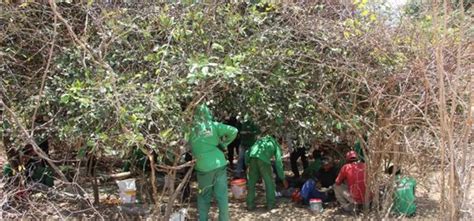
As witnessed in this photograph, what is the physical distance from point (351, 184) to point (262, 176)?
1166 millimetres

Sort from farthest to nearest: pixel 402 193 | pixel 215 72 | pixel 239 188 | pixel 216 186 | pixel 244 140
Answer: pixel 244 140
pixel 239 188
pixel 402 193
pixel 216 186
pixel 215 72

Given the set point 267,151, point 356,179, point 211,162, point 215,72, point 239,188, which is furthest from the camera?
point 239,188

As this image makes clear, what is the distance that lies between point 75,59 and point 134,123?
1.34 meters

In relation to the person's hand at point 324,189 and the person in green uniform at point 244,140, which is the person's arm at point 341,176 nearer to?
the person's hand at point 324,189

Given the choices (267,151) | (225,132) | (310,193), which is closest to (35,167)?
(225,132)

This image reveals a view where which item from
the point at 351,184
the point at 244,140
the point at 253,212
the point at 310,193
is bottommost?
Result: the point at 253,212

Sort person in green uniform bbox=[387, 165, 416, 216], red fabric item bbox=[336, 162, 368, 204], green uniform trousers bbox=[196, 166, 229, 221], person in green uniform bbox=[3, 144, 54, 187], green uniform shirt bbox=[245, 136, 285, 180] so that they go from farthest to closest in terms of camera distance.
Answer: green uniform shirt bbox=[245, 136, 285, 180] → red fabric item bbox=[336, 162, 368, 204] → person in green uniform bbox=[3, 144, 54, 187] → green uniform trousers bbox=[196, 166, 229, 221] → person in green uniform bbox=[387, 165, 416, 216]

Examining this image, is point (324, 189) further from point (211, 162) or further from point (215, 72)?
point (215, 72)

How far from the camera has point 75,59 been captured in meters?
5.07

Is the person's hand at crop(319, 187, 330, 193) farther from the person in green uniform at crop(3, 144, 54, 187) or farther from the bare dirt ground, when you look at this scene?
the person in green uniform at crop(3, 144, 54, 187)

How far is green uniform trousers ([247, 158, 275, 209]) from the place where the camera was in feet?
22.7

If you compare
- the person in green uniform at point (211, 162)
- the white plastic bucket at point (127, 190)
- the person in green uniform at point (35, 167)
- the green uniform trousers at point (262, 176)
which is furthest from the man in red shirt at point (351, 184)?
the person in green uniform at point (35, 167)

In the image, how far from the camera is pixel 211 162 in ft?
18.5

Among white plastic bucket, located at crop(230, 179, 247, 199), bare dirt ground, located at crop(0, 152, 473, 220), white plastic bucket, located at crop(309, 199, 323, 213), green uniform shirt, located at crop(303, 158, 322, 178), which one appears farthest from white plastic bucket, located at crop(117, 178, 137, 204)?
green uniform shirt, located at crop(303, 158, 322, 178)
